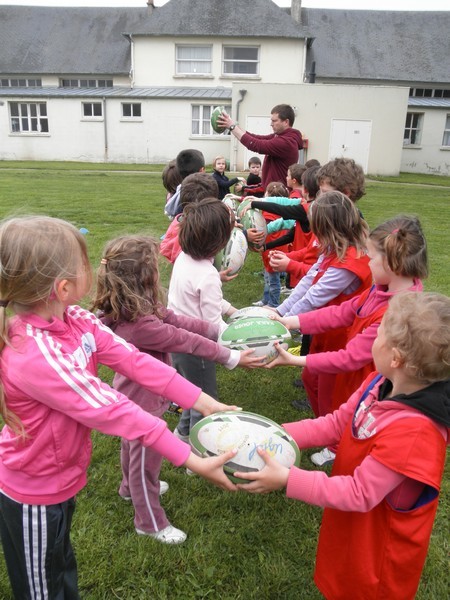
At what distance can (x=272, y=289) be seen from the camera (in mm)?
6688

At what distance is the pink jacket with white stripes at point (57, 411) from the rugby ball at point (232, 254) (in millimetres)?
2589

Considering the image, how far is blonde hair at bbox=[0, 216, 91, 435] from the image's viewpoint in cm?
178

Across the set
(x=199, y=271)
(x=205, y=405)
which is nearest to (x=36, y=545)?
(x=205, y=405)

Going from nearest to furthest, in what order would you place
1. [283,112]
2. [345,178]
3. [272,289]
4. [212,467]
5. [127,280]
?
[212,467], [127,280], [345,178], [283,112], [272,289]

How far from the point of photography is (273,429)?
2.30 m

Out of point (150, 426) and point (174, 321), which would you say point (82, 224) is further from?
point (150, 426)

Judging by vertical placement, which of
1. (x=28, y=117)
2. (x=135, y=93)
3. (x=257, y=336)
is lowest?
(x=257, y=336)

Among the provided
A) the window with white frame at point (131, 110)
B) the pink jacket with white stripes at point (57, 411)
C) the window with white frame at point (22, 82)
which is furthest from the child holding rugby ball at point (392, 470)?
the window with white frame at point (22, 82)

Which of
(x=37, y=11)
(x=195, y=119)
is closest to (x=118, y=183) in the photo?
(x=195, y=119)

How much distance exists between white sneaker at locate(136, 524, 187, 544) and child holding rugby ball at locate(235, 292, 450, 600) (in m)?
1.08

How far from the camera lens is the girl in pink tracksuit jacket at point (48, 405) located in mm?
1800

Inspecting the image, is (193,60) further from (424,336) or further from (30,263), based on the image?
(424,336)

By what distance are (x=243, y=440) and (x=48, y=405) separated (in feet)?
2.81

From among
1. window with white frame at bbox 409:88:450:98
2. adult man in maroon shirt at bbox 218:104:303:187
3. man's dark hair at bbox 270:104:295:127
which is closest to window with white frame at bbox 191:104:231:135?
window with white frame at bbox 409:88:450:98
